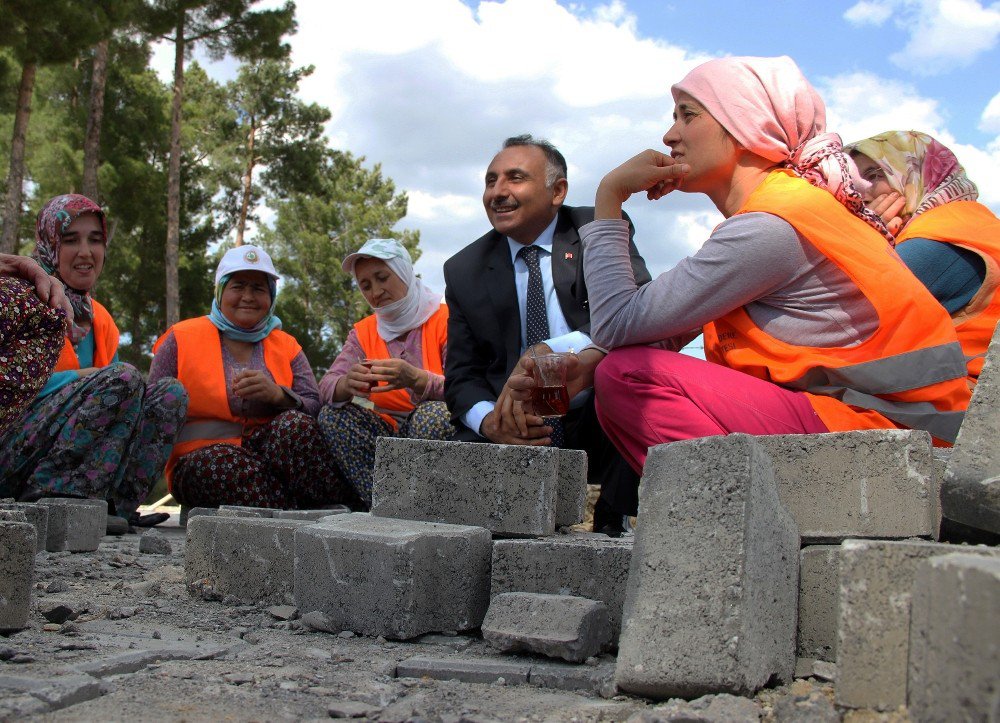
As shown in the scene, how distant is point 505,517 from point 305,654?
2.88ft

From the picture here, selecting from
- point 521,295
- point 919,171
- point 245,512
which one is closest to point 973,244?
point 919,171

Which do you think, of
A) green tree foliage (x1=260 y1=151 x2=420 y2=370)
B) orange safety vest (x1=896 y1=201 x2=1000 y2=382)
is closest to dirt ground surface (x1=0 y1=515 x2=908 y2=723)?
orange safety vest (x1=896 y1=201 x2=1000 y2=382)

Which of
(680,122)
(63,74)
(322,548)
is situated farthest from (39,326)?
(63,74)

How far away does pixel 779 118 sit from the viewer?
3.27m

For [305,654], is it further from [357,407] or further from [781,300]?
[357,407]

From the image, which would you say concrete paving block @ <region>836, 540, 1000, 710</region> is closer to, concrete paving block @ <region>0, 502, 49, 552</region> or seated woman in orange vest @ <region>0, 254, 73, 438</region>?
seated woman in orange vest @ <region>0, 254, 73, 438</region>

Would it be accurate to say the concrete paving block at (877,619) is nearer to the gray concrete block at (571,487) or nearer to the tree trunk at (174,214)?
the gray concrete block at (571,487)

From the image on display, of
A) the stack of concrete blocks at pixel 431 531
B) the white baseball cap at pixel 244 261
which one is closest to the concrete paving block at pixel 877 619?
the stack of concrete blocks at pixel 431 531

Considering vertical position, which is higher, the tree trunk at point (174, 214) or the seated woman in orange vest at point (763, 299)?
the tree trunk at point (174, 214)

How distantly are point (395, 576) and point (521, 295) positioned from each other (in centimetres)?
183

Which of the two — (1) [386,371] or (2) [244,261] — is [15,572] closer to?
(1) [386,371]

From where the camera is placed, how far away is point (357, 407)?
5367 millimetres

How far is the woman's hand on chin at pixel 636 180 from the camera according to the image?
3.36 meters

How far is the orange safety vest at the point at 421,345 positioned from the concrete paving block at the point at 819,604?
11.5 feet
